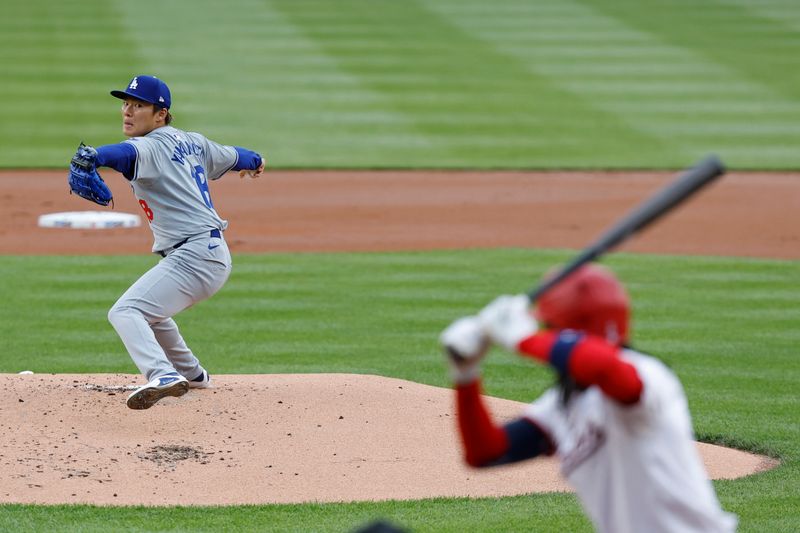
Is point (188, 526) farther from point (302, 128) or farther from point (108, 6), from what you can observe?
point (108, 6)

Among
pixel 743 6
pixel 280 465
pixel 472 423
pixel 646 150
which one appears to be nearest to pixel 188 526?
pixel 280 465

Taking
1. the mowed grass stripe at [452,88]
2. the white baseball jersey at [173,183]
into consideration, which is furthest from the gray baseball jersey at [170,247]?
the mowed grass stripe at [452,88]

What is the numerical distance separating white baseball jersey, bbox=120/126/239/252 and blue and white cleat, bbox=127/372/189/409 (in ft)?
2.83

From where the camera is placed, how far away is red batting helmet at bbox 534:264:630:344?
3420 mm

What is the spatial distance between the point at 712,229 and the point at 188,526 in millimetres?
11324

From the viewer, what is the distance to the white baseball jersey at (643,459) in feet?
11.3

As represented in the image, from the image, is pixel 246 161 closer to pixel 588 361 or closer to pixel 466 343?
pixel 466 343

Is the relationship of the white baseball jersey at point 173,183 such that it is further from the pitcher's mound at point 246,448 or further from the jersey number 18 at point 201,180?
the pitcher's mound at point 246,448

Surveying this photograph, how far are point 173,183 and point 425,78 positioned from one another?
19.7 metres

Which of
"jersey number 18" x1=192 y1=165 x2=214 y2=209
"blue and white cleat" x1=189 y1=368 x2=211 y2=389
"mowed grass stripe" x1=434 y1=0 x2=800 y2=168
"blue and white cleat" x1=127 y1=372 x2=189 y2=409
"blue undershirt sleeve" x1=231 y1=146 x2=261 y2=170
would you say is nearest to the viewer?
"blue and white cleat" x1=127 y1=372 x2=189 y2=409

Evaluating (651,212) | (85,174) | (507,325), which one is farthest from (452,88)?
(507,325)

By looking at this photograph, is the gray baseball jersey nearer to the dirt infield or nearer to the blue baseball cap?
the blue baseball cap

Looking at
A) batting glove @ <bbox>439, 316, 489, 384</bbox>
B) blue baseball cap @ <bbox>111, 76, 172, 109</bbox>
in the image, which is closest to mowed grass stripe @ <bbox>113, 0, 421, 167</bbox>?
blue baseball cap @ <bbox>111, 76, 172, 109</bbox>

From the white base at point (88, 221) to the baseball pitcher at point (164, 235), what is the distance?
8.17 meters
